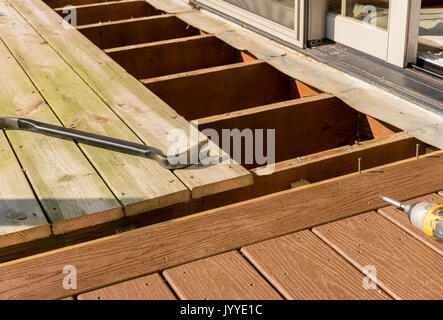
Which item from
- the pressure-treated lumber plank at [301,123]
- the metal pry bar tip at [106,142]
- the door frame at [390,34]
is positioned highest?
the door frame at [390,34]

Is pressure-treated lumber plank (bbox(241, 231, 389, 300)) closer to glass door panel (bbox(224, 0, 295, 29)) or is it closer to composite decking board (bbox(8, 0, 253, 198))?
composite decking board (bbox(8, 0, 253, 198))

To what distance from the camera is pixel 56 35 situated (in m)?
3.97

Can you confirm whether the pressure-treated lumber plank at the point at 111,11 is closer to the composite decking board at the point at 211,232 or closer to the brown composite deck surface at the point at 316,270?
the composite decking board at the point at 211,232

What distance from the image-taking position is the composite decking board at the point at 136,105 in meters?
2.17

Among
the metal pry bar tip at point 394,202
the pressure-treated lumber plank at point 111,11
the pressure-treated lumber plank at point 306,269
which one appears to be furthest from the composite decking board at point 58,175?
the pressure-treated lumber plank at point 111,11

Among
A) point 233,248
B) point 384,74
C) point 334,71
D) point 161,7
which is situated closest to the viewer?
point 233,248

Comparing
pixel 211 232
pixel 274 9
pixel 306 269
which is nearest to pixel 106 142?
pixel 211 232

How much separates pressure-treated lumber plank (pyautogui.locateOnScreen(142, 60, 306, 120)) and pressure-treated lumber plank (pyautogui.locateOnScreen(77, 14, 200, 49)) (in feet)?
3.60

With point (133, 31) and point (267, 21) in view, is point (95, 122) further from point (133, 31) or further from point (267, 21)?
point (133, 31)

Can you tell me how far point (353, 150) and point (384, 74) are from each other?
0.80m

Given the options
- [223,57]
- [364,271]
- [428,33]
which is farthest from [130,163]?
[428,33]

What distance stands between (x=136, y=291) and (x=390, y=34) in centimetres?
196

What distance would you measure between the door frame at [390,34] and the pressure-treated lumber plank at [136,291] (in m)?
1.83
